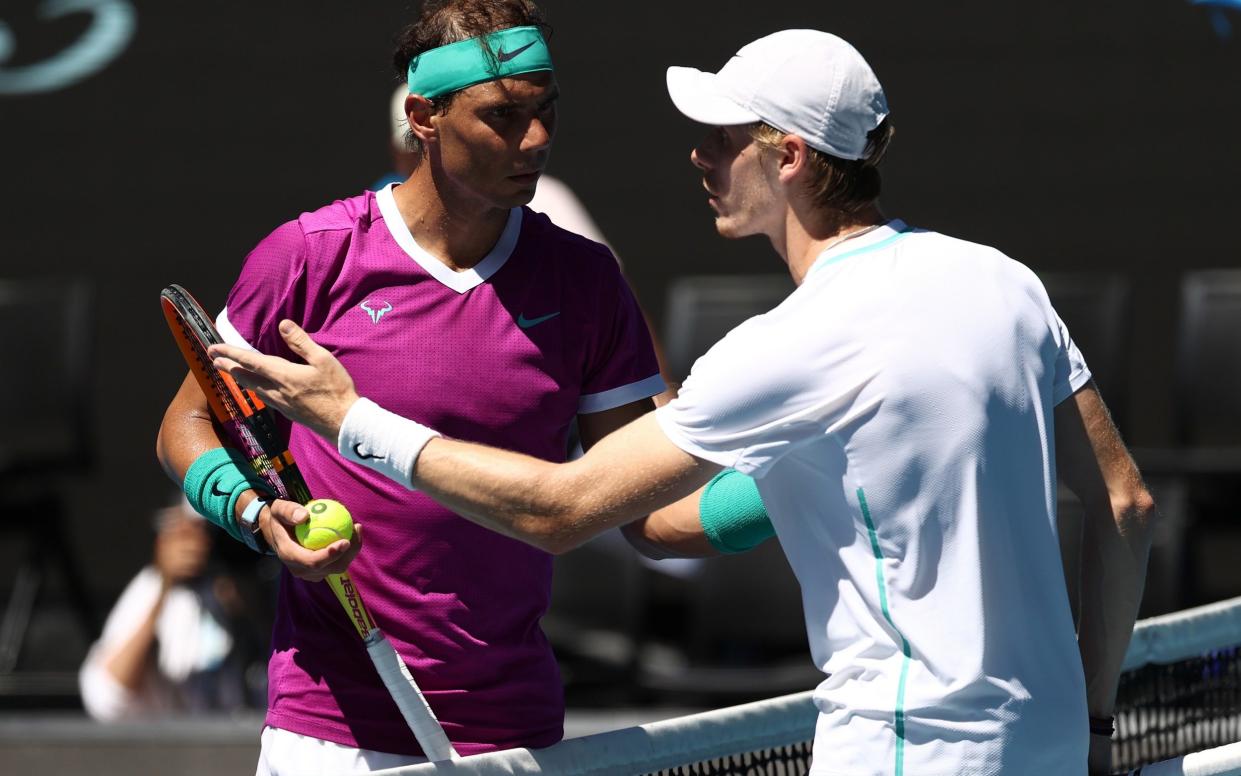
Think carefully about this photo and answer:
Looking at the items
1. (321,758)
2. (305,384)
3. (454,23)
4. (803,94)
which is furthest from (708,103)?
(321,758)

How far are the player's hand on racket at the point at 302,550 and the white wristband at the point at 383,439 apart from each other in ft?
0.44

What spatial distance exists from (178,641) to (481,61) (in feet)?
11.6

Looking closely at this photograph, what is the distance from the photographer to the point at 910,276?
7.77 feet

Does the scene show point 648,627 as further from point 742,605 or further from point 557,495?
point 557,495

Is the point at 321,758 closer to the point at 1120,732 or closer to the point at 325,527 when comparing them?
the point at 325,527

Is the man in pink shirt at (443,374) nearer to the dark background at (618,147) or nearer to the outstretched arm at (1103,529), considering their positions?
the outstretched arm at (1103,529)

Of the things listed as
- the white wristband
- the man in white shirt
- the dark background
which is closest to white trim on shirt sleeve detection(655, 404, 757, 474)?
the man in white shirt

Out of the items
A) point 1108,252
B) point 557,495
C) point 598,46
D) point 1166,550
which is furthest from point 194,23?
point 557,495

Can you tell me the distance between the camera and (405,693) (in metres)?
2.77

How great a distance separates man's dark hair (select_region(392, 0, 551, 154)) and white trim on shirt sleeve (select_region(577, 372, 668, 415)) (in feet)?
1.59

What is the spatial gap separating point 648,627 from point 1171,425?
1886 mm

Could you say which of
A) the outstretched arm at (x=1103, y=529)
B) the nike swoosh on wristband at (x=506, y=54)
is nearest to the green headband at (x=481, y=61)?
the nike swoosh on wristband at (x=506, y=54)

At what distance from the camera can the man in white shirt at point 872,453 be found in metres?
2.33

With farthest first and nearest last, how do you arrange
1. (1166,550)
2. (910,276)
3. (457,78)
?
1. (1166,550)
2. (457,78)
3. (910,276)
